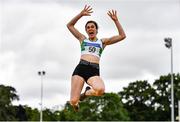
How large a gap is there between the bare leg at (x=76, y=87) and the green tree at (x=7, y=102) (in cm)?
8737

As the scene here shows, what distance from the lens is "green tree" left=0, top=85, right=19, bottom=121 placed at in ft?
339

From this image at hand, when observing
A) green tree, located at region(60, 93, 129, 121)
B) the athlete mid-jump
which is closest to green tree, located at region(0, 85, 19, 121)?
green tree, located at region(60, 93, 129, 121)

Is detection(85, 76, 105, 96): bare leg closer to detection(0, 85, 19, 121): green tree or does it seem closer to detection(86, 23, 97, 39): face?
detection(86, 23, 97, 39): face

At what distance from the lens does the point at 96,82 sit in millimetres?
15156

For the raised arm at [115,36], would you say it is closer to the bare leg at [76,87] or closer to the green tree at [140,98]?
the bare leg at [76,87]

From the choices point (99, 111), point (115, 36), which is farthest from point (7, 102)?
point (115, 36)

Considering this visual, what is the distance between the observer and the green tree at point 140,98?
356 feet

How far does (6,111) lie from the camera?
346ft

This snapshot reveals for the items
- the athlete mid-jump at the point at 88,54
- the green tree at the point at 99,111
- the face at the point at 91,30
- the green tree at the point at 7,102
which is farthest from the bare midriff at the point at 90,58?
the green tree at the point at 7,102

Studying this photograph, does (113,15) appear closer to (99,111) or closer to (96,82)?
(96,82)

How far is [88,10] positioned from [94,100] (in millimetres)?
84226

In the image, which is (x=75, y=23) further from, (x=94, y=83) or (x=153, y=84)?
(x=153, y=84)

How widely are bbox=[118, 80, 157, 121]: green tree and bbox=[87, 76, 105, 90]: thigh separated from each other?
92656 millimetres

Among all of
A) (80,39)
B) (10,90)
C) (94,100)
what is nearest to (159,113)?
(94,100)
